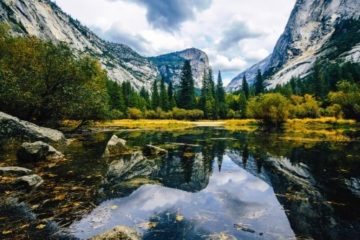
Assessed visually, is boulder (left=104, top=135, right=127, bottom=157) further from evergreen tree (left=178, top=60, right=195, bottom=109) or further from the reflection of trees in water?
evergreen tree (left=178, top=60, right=195, bottom=109)

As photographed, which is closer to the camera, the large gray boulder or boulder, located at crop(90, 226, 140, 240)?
boulder, located at crop(90, 226, 140, 240)

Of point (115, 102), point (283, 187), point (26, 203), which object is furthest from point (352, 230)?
point (115, 102)

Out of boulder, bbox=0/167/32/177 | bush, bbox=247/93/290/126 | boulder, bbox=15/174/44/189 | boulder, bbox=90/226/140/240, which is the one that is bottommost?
boulder, bbox=90/226/140/240

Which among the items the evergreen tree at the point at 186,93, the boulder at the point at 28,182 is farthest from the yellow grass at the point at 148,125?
the boulder at the point at 28,182

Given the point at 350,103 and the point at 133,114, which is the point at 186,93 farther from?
the point at 350,103

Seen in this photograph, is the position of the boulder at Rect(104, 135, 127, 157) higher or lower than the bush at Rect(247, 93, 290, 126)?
lower

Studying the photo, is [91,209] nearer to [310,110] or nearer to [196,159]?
[196,159]

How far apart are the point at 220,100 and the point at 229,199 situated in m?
115

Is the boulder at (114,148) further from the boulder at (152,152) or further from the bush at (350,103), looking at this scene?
the bush at (350,103)

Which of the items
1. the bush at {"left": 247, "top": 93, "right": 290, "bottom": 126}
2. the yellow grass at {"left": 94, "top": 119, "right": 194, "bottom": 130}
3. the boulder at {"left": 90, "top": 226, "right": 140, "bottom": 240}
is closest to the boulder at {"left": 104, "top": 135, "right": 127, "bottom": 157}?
the boulder at {"left": 90, "top": 226, "right": 140, "bottom": 240}

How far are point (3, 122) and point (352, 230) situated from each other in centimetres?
2192

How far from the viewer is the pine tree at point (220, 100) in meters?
110

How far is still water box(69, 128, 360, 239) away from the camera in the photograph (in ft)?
27.6

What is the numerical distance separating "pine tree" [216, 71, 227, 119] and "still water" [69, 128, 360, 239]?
89918 mm
